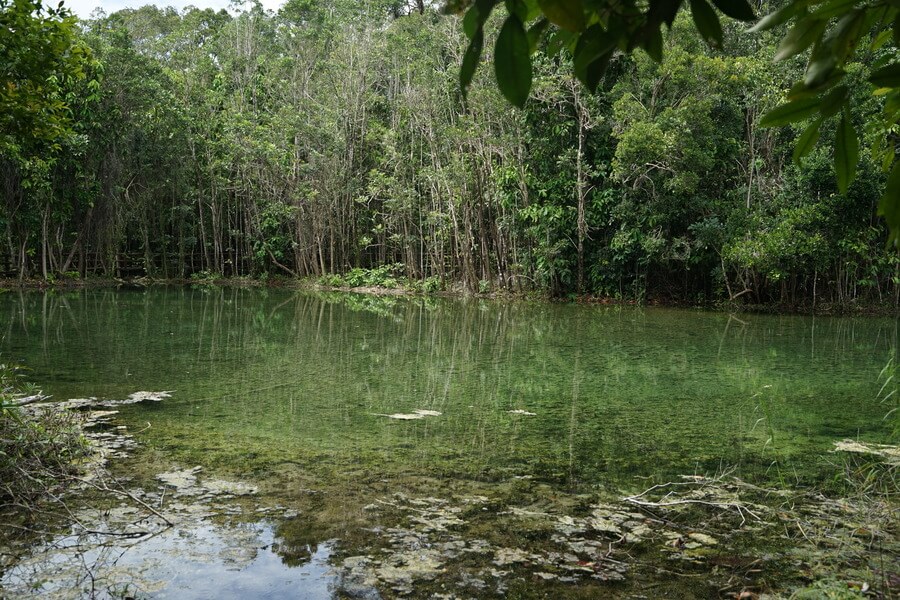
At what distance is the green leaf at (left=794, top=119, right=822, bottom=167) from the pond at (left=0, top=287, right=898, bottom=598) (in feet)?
5.55

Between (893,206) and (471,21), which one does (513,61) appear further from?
(893,206)

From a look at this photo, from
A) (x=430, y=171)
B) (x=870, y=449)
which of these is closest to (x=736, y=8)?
(x=870, y=449)

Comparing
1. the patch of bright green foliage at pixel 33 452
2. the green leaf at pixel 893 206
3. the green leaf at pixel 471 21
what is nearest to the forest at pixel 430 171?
the patch of bright green foliage at pixel 33 452

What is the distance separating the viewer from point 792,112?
40.4 inches

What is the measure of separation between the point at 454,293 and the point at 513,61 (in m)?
17.9

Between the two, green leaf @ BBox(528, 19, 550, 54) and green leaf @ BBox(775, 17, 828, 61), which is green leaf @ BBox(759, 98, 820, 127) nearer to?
green leaf @ BBox(775, 17, 828, 61)

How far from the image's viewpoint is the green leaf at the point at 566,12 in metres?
0.83

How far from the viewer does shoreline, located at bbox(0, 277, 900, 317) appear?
1427cm

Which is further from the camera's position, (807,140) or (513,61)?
(807,140)

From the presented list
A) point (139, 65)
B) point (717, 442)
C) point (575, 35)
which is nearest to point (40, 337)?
point (717, 442)

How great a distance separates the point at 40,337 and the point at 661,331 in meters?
8.00

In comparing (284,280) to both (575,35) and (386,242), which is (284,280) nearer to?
(386,242)

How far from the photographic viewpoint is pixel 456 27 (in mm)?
17438

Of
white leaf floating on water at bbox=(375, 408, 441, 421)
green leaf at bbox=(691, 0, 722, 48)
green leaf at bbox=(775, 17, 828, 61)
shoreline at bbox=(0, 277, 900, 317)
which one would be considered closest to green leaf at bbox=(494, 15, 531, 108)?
green leaf at bbox=(691, 0, 722, 48)
